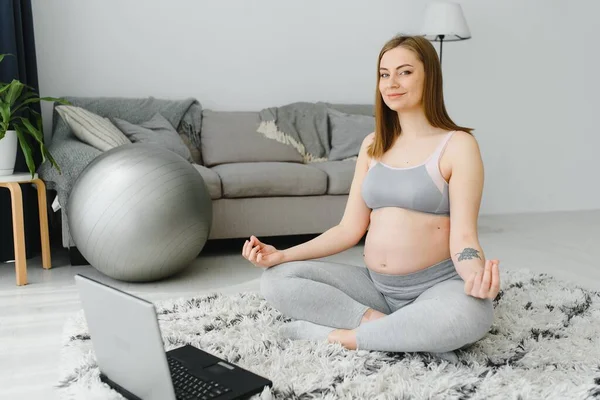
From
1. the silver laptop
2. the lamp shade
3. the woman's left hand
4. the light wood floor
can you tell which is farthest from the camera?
the lamp shade

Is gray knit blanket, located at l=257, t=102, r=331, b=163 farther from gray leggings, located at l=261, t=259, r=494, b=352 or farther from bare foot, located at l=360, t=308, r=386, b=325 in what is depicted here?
bare foot, located at l=360, t=308, r=386, b=325

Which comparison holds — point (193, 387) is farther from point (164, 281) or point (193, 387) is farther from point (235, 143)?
point (235, 143)

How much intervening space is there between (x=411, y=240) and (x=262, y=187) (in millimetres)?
1558

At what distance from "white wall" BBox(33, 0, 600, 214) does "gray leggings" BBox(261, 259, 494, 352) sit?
241 cm

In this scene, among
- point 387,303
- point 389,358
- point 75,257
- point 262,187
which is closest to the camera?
point 389,358

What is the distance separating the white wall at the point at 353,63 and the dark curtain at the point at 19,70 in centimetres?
32

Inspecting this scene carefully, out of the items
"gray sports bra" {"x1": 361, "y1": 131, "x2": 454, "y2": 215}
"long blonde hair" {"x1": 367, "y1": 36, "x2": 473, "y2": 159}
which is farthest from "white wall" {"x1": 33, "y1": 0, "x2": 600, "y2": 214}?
"gray sports bra" {"x1": 361, "y1": 131, "x2": 454, "y2": 215}

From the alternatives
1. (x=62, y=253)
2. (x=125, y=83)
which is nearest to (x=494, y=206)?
(x=125, y=83)

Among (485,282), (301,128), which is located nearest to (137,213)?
(485,282)

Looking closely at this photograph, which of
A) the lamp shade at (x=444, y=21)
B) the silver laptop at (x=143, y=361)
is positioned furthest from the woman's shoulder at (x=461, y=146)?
the lamp shade at (x=444, y=21)

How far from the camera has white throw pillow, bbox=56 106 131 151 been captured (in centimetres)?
291

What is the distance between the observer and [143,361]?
3.92ft

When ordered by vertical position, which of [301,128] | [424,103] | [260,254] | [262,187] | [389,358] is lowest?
[389,358]

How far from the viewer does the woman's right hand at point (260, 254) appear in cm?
162
